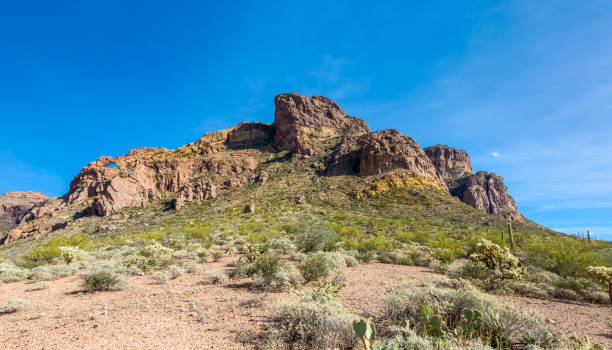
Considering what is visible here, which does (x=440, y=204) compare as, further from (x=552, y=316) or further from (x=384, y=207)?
(x=552, y=316)

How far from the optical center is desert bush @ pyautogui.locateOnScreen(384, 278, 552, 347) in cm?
398

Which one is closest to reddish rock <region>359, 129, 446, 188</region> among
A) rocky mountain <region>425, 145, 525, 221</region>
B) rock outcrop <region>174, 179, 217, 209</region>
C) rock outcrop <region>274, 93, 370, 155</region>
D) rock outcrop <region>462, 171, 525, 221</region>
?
rock outcrop <region>274, 93, 370, 155</region>

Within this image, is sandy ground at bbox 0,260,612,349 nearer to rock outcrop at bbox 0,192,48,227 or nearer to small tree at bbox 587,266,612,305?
small tree at bbox 587,266,612,305

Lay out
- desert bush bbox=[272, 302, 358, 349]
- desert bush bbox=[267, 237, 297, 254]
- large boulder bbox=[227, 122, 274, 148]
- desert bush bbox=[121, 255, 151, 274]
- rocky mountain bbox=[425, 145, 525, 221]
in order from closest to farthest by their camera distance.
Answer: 1. desert bush bbox=[272, 302, 358, 349]
2. desert bush bbox=[121, 255, 151, 274]
3. desert bush bbox=[267, 237, 297, 254]
4. large boulder bbox=[227, 122, 274, 148]
5. rocky mountain bbox=[425, 145, 525, 221]

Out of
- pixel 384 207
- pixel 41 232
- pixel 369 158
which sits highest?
pixel 369 158

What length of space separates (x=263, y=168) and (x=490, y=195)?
3193 inches

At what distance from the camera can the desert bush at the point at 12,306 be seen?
6200 mm

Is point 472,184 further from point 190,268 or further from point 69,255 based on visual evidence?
point 69,255

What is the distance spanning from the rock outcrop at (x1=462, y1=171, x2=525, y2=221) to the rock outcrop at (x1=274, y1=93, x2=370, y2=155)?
4333 centimetres

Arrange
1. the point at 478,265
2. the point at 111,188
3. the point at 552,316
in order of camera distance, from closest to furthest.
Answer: the point at 552,316 → the point at 478,265 → the point at 111,188

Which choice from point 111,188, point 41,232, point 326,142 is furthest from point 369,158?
point 41,232

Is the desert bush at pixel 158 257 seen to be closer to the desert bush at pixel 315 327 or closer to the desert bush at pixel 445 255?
the desert bush at pixel 315 327

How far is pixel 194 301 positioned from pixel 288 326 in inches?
130

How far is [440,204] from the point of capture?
123ft
